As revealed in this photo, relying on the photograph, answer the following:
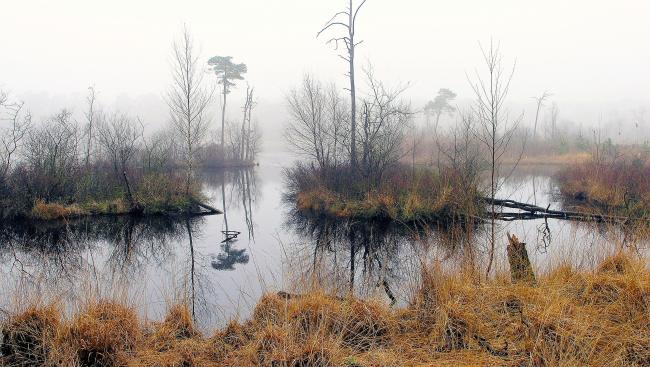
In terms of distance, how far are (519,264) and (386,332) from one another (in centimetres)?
197

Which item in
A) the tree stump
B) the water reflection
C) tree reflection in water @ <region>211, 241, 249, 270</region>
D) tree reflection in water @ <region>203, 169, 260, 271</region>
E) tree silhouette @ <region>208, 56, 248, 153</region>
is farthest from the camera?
tree silhouette @ <region>208, 56, 248, 153</region>

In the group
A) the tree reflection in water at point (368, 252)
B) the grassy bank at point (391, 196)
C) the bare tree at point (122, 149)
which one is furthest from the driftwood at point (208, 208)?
the grassy bank at point (391, 196)

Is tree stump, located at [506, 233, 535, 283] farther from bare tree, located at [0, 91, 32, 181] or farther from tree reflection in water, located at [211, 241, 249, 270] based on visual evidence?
bare tree, located at [0, 91, 32, 181]

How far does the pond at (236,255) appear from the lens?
4734 mm

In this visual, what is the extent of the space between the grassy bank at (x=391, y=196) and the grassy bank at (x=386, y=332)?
5962mm

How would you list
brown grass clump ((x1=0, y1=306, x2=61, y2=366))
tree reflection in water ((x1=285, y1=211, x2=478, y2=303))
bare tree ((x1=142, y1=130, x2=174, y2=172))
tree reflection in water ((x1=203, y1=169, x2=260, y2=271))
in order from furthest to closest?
bare tree ((x1=142, y1=130, x2=174, y2=172)), tree reflection in water ((x1=203, y1=169, x2=260, y2=271)), tree reflection in water ((x1=285, y1=211, x2=478, y2=303)), brown grass clump ((x1=0, y1=306, x2=61, y2=366))

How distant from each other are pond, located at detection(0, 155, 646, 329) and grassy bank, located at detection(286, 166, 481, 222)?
0.86 metres

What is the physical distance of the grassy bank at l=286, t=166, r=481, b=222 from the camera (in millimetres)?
11578

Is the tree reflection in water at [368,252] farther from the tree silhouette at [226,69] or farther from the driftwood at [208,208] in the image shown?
the tree silhouette at [226,69]

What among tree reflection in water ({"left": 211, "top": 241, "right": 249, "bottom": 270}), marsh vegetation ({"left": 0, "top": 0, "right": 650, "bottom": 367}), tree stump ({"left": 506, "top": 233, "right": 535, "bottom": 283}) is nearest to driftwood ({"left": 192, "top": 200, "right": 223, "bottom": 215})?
marsh vegetation ({"left": 0, "top": 0, "right": 650, "bottom": 367})

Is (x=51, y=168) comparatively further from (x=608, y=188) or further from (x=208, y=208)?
(x=608, y=188)

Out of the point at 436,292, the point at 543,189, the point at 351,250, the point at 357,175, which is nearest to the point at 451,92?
the point at 543,189

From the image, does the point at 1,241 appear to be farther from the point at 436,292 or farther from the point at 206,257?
the point at 436,292

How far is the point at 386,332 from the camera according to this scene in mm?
4117
